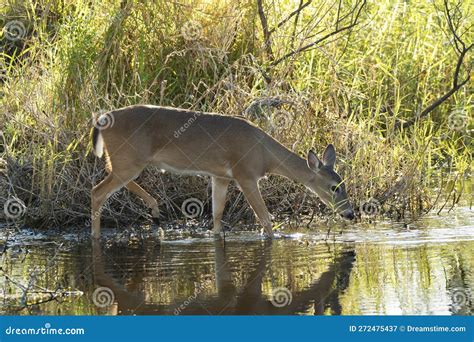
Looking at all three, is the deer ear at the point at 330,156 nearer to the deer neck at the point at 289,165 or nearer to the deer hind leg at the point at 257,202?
the deer neck at the point at 289,165

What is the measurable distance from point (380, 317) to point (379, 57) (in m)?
8.50

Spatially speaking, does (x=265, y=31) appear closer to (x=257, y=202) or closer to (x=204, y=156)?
(x=204, y=156)

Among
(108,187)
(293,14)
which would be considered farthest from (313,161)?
(293,14)

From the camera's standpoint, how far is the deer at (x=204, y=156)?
11461mm

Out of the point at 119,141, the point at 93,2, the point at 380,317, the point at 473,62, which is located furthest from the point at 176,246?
the point at 473,62

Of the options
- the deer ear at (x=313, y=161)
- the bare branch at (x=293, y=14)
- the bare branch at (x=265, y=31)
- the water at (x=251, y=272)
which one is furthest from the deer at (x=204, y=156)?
the bare branch at (x=293, y=14)

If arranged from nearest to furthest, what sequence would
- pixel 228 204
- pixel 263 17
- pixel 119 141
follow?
pixel 119 141 → pixel 228 204 → pixel 263 17

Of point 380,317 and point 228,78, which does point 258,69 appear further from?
point 380,317

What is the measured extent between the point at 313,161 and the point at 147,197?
5.82 feet

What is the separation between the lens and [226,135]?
1174 centimetres

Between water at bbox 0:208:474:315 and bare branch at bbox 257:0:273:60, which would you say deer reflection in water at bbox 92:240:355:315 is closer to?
water at bbox 0:208:474:315

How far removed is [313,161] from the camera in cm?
1177

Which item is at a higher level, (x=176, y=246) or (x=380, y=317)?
(x=176, y=246)

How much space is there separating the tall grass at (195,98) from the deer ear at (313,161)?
1.83 ft
